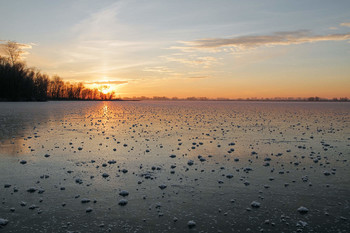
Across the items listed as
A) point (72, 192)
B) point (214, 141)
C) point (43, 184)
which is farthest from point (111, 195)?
point (214, 141)

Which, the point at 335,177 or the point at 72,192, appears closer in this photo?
the point at 72,192

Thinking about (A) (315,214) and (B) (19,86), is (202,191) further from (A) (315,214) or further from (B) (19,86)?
(B) (19,86)

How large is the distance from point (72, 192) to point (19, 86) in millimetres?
123784

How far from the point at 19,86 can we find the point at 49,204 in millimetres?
124514

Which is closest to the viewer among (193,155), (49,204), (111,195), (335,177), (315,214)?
(315,214)

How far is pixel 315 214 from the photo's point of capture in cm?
757

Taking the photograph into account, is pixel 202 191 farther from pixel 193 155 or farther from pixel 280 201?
pixel 193 155

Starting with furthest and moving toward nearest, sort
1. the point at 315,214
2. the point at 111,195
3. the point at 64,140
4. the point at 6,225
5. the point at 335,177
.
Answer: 1. the point at 64,140
2. the point at 335,177
3. the point at 111,195
4. the point at 315,214
5. the point at 6,225

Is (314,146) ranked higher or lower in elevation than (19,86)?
lower

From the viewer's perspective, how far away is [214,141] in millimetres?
19719

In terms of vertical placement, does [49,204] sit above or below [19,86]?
below

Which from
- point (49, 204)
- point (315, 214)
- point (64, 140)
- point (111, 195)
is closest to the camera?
point (315, 214)

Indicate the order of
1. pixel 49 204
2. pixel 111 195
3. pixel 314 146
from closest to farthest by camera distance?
1. pixel 49 204
2. pixel 111 195
3. pixel 314 146

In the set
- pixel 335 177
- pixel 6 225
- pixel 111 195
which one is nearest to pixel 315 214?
pixel 335 177
